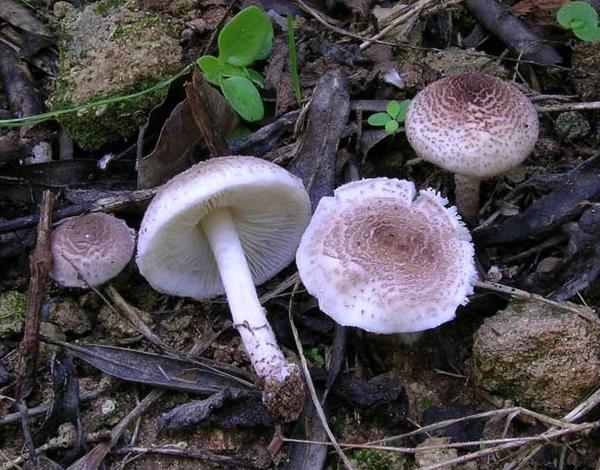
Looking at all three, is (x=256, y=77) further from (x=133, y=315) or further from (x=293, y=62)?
(x=133, y=315)

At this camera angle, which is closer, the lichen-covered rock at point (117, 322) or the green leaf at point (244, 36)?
the lichen-covered rock at point (117, 322)

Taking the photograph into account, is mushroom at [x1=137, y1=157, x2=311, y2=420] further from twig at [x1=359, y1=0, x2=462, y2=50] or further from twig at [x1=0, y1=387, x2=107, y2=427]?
twig at [x1=359, y1=0, x2=462, y2=50]

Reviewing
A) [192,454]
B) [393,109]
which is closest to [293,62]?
[393,109]

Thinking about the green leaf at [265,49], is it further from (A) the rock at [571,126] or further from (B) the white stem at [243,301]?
(A) the rock at [571,126]

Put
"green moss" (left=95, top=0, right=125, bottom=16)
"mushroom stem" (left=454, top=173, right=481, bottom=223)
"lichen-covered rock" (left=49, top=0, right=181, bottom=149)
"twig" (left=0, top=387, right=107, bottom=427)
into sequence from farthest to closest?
"green moss" (left=95, top=0, right=125, bottom=16) → "lichen-covered rock" (left=49, top=0, right=181, bottom=149) → "mushroom stem" (left=454, top=173, right=481, bottom=223) → "twig" (left=0, top=387, right=107, bottom=427)

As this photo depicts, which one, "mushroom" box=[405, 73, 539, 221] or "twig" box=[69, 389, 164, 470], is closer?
"twig" box=[69, 389, 164, 470]

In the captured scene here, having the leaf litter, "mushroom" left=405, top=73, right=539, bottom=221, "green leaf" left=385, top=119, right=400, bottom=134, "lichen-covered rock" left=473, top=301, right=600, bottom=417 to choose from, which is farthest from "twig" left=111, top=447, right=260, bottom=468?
"green leaf" left=385, top=119, right=400, bottom=134

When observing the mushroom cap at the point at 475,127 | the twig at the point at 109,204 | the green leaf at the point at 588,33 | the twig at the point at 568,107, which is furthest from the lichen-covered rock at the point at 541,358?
the twig at the point at 109,204
